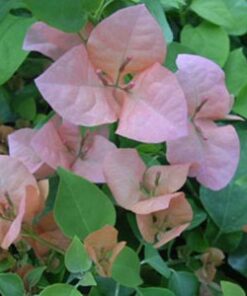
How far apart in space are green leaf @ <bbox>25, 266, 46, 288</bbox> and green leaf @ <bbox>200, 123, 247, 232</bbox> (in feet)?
0.36

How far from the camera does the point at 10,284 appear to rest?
0.38 metres

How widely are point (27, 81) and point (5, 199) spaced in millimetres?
151

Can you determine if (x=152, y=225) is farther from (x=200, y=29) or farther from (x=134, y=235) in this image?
(x=200, y=29)

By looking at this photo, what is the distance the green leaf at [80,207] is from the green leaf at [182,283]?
0.18 feet

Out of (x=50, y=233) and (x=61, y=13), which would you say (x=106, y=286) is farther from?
(x=61, y=13)

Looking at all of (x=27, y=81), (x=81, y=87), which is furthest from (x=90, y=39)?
(x=27, y=81)

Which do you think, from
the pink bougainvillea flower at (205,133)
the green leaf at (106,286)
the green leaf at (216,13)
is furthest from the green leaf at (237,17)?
the green leaf at (106,286)

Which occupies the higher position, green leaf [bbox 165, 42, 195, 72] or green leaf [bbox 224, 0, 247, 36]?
green leaf [bbox 165, 42, 195, 72]

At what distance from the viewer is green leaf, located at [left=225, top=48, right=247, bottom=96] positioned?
497 millimetres

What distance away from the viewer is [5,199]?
0.39 metres

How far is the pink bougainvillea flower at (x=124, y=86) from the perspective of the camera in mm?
374

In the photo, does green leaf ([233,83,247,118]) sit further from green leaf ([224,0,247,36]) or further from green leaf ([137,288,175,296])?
green leaf ([137,288,175,296])

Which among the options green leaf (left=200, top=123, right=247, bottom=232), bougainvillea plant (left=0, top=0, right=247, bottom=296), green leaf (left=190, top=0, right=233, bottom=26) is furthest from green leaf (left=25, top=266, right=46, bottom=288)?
green leaf (left=190, top=0, right=233, bottom=26)

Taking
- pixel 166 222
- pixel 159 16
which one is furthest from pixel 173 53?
pixel 166 222
